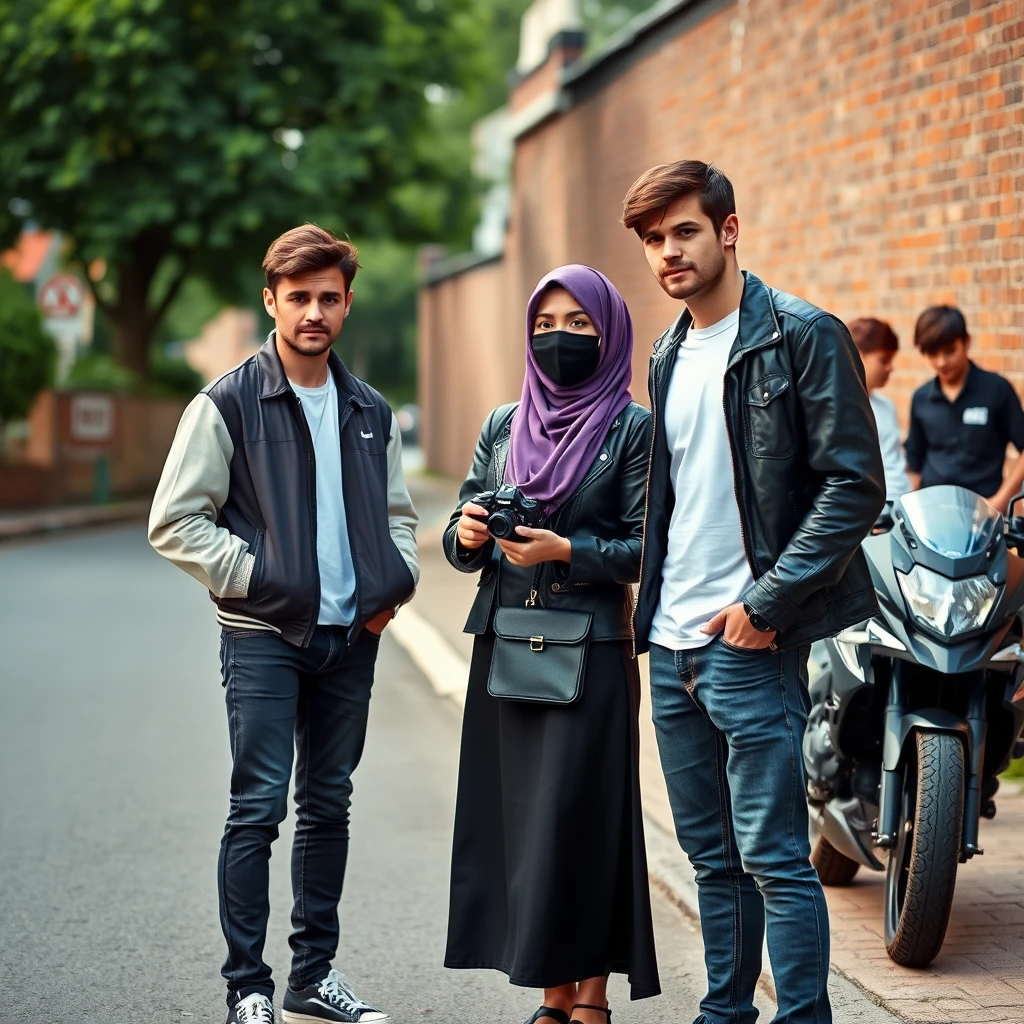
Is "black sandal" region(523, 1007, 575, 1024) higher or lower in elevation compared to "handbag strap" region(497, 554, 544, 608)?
lower

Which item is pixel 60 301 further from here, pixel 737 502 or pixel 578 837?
pixel 737 502

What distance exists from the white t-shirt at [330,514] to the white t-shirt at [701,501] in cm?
92

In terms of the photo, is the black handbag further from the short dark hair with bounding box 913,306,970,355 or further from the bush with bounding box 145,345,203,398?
the bush with bounding box 145,345,203,398

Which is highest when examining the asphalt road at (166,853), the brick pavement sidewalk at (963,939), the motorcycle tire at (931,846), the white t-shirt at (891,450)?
the white t-shirt at (891,450)

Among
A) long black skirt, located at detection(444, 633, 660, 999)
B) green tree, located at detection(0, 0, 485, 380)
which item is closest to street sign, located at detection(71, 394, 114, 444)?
green tree, located at detection(0, 0, 485, 380)

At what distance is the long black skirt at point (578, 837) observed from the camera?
12.2ft

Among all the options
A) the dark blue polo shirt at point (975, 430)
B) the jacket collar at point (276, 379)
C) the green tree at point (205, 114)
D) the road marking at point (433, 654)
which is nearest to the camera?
the jacket collar at point (276, 379)

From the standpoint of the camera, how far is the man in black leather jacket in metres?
3.32

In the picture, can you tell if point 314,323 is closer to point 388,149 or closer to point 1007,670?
point 1007,670

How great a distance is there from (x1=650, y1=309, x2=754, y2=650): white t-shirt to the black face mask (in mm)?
274

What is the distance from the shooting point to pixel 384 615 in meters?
4.13

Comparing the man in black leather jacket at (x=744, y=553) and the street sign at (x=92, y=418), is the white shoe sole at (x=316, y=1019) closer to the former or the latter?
the man in black leather jacket at (x=744, y=553)

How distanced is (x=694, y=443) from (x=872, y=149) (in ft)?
19.2

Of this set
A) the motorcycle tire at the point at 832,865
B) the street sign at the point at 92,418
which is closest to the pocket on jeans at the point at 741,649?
the motorcycle tire at the point at 832,865
